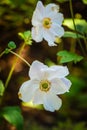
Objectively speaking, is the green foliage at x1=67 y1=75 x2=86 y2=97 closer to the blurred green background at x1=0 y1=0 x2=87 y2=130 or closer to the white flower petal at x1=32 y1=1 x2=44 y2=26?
the blurred green background at x1=0 y1=0 x2=87 y2=130

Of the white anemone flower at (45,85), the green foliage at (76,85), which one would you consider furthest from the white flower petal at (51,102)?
the green foliage at (76,85)

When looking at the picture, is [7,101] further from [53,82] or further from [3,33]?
[53,82]

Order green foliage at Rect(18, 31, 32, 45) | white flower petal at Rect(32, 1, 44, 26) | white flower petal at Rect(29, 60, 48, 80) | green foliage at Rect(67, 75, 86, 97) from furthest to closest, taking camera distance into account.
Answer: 1. green foliage at Rect(67, 75, 86, 97)
2. green foliage at Rect(18, 31, 32, 45)
3. white flower petal at Rect(32, 1, 44, 26)
4. white flower petal at Rect(29, 60, 48, 80)

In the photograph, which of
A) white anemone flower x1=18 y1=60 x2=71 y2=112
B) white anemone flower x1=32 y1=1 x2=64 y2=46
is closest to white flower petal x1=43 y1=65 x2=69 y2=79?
white anemone flower x1=18 y1=60 x2=71 y2=112

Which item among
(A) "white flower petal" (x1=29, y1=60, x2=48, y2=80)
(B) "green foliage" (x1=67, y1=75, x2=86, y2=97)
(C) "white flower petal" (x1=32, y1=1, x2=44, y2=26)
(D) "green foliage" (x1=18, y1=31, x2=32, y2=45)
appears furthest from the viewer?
(B) "green foliage" (x1=67, y1=75, x2=86, y2=97)

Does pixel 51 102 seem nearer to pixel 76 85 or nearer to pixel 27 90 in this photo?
pixel 27 90

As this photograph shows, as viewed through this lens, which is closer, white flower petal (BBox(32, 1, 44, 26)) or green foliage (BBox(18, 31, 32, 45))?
white flower petal (BBox(32, 1, 44, 26))

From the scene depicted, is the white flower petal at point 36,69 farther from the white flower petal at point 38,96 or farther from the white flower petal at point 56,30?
the white flower petal at point 56,30

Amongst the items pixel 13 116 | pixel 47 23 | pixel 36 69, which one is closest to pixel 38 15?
pixel 47 23

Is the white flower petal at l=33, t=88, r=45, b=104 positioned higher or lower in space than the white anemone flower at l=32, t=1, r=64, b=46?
lower
